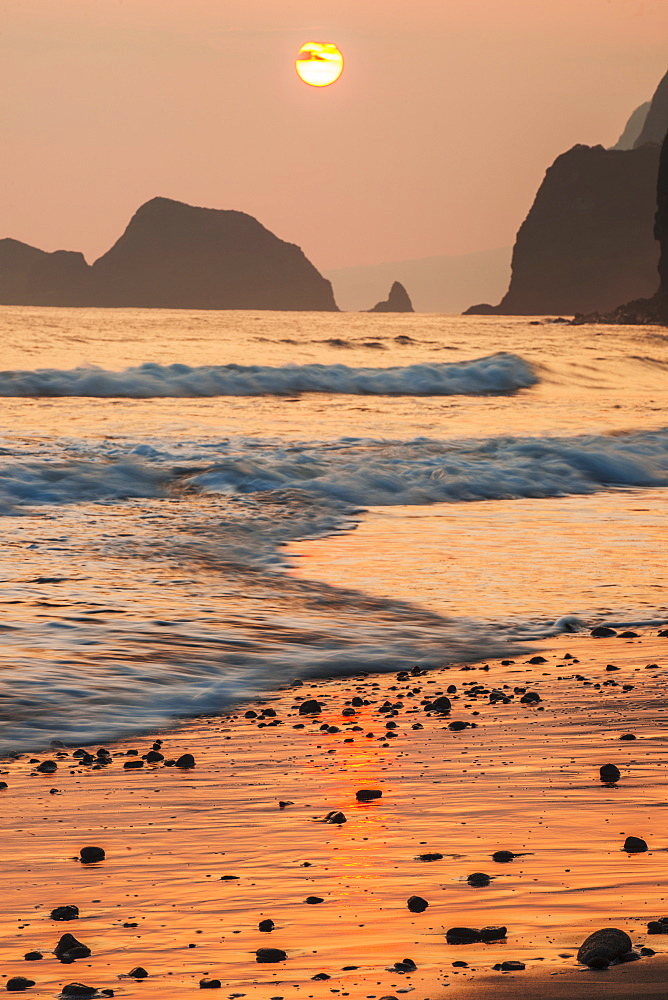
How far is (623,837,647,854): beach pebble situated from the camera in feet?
12.1

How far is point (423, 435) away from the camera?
68.7 ft

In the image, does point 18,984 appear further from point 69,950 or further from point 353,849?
point 353,849

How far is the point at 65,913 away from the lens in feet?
11.0

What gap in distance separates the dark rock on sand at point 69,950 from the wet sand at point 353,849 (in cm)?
3

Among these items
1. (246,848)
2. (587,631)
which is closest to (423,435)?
(587,631)

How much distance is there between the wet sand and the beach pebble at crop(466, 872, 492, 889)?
32 mm

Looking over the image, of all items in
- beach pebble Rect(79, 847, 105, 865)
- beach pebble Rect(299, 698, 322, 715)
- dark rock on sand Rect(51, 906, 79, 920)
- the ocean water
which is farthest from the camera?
the ocean water

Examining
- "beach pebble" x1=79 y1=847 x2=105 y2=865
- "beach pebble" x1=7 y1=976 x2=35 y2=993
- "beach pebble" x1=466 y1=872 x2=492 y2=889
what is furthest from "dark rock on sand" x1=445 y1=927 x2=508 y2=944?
"beach pebble" x1=79 y1=847 x2=105 y2=865

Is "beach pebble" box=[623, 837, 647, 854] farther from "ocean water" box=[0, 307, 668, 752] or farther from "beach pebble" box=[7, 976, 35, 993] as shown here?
"ocean water" box=[0, 307, 668, 752]

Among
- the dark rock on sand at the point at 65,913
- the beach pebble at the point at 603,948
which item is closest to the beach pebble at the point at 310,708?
the dark rock on sand at the point at 65,913

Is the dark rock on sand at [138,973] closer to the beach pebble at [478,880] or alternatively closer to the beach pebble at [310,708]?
the beach pebble at [478,880]

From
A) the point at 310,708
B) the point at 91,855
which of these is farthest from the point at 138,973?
the point at 310,708

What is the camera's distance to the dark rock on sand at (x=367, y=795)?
14.5ft

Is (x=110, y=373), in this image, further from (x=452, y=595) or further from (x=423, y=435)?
(x=452, y=595)
